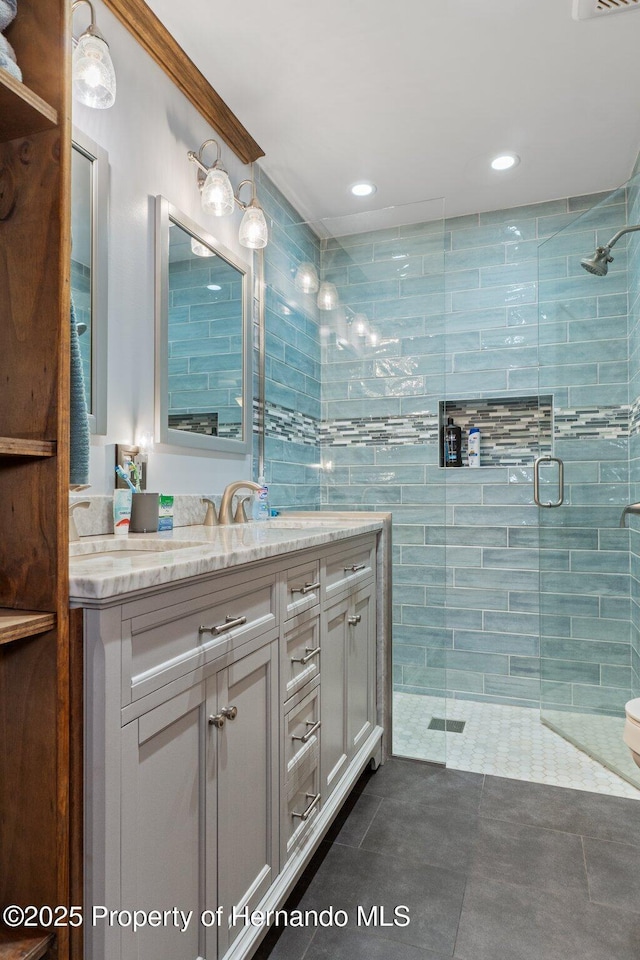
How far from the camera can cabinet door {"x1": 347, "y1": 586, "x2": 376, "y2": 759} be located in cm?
197

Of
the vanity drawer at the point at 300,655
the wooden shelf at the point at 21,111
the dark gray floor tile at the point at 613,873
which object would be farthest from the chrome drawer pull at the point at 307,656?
the wooden shelf at the point at 21,111

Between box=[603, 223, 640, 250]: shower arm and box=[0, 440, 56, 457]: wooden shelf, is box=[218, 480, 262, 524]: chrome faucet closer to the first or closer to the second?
box=[0, 440, 56, 457]: wooden shelf

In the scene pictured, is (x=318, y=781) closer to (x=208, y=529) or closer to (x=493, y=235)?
(x=208, y=529)

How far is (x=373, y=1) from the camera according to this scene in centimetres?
173

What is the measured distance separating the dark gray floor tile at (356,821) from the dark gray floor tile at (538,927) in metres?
0.37

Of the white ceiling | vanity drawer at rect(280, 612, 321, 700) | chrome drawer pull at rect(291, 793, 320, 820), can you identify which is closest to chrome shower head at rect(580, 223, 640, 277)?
the white ceiling

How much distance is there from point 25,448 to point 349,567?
132cm

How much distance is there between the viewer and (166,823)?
96cm

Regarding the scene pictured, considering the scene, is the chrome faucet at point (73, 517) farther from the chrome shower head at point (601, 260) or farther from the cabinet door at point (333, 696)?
the chrome shower head at point (601, 260)

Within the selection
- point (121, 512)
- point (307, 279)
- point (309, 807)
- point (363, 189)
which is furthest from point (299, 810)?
point (363, 189)

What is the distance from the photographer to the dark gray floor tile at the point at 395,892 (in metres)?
1.40

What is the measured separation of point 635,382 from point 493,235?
1.18 m

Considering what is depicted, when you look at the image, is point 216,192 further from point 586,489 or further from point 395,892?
point 395,892

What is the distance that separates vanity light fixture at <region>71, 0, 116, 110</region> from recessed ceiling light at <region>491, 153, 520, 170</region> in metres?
1.76
